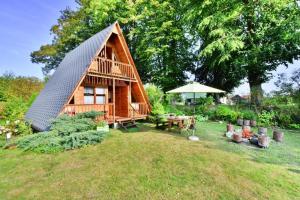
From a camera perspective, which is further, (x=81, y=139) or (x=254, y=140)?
(x=254, y=140)

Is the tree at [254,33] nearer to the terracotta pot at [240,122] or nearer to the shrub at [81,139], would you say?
the terracotta pot at [240,122]

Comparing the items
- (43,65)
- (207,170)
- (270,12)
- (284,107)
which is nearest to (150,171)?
(207,170)

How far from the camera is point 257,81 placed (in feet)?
57.1

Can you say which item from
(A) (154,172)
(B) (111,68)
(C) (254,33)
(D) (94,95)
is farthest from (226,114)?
(A) (154,172)

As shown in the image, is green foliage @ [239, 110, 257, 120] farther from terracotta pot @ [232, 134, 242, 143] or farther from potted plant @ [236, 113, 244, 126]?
terracotta pot @ [232, 134, 242, 143]

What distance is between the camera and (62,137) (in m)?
7.92

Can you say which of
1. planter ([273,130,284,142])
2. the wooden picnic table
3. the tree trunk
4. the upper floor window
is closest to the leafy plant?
the tree trunk

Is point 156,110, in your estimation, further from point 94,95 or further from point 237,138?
point 237,138

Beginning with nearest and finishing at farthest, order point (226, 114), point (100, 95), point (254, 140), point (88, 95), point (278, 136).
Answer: point (254, 140) < point (278, 136) < point (88, 95) < point (100, 95) < point (226, 114)

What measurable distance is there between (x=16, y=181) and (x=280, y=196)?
6.00 meters

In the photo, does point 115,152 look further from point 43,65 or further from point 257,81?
point 43,65

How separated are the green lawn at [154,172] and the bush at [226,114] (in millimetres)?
6341

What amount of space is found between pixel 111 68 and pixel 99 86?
1510mm

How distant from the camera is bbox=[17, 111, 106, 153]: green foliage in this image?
24.2 ft
